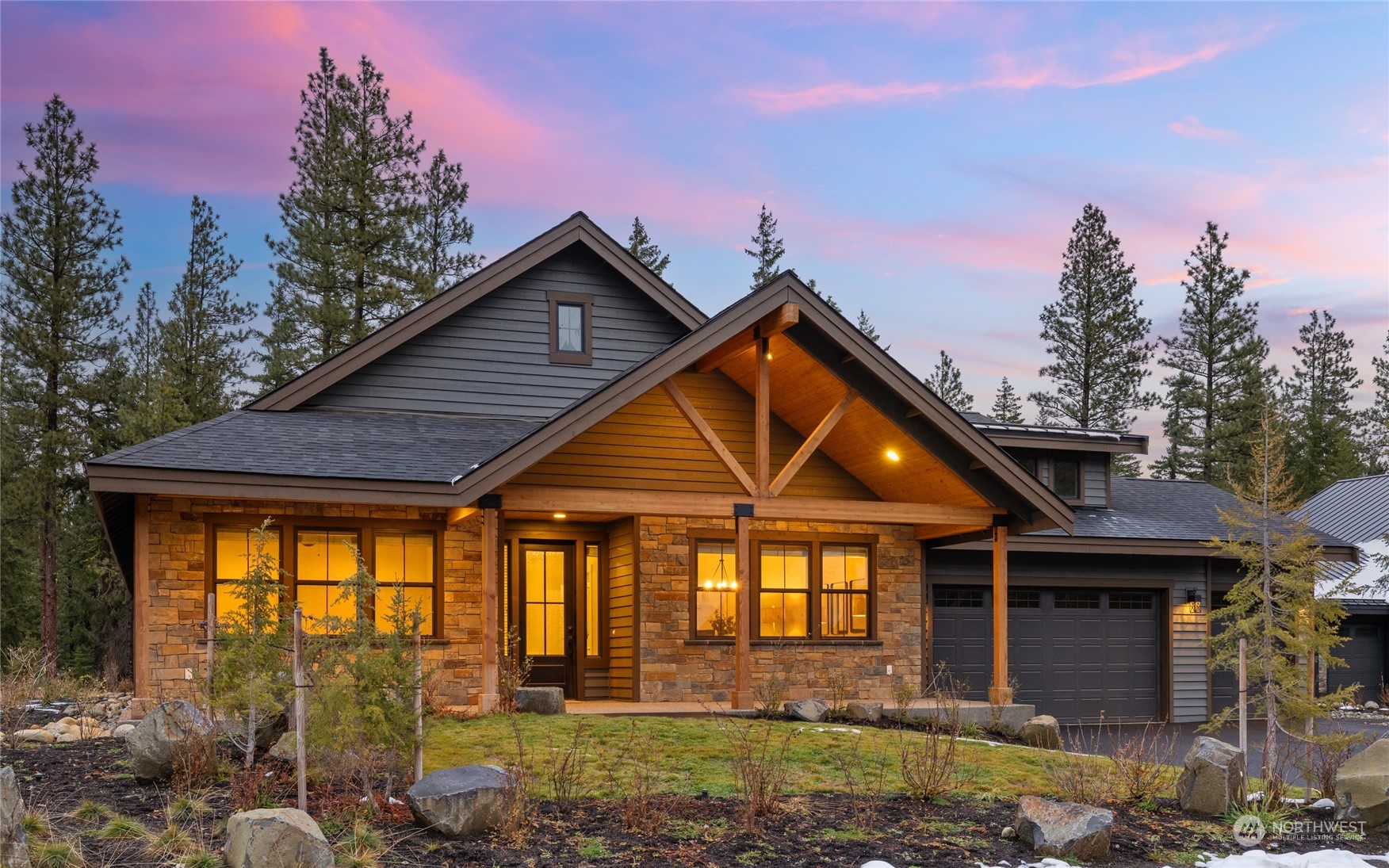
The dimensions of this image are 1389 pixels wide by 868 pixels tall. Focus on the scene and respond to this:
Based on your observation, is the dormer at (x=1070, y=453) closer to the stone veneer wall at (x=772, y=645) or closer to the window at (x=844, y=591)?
the stone veneer wall at (x=772, y=645)

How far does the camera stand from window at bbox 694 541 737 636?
16.0 meters

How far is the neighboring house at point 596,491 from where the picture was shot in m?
13.3

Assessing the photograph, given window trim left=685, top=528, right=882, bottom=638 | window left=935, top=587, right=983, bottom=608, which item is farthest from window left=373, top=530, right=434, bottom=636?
window left=935, top=587, right=983, bottom=608

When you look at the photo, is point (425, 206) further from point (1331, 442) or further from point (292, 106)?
point (1331, 442)

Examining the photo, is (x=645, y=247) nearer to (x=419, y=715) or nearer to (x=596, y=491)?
(x=596, y=491)

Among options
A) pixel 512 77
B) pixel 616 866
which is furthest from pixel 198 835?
pixel 512 77

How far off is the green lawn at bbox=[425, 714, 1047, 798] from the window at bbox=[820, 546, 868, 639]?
371 centimetres

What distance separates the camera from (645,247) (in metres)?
36.6

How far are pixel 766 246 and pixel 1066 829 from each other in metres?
31.7

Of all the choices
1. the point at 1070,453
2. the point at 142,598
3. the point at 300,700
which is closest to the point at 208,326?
the point at 142,598

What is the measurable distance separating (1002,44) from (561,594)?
31.3ft

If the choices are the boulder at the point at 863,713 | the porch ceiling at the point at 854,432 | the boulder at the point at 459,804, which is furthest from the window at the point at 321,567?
the boulder at the point at 459,804

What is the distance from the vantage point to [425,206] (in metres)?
32.5

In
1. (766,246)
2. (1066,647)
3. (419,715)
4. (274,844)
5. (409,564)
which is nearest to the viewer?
(274,844)
